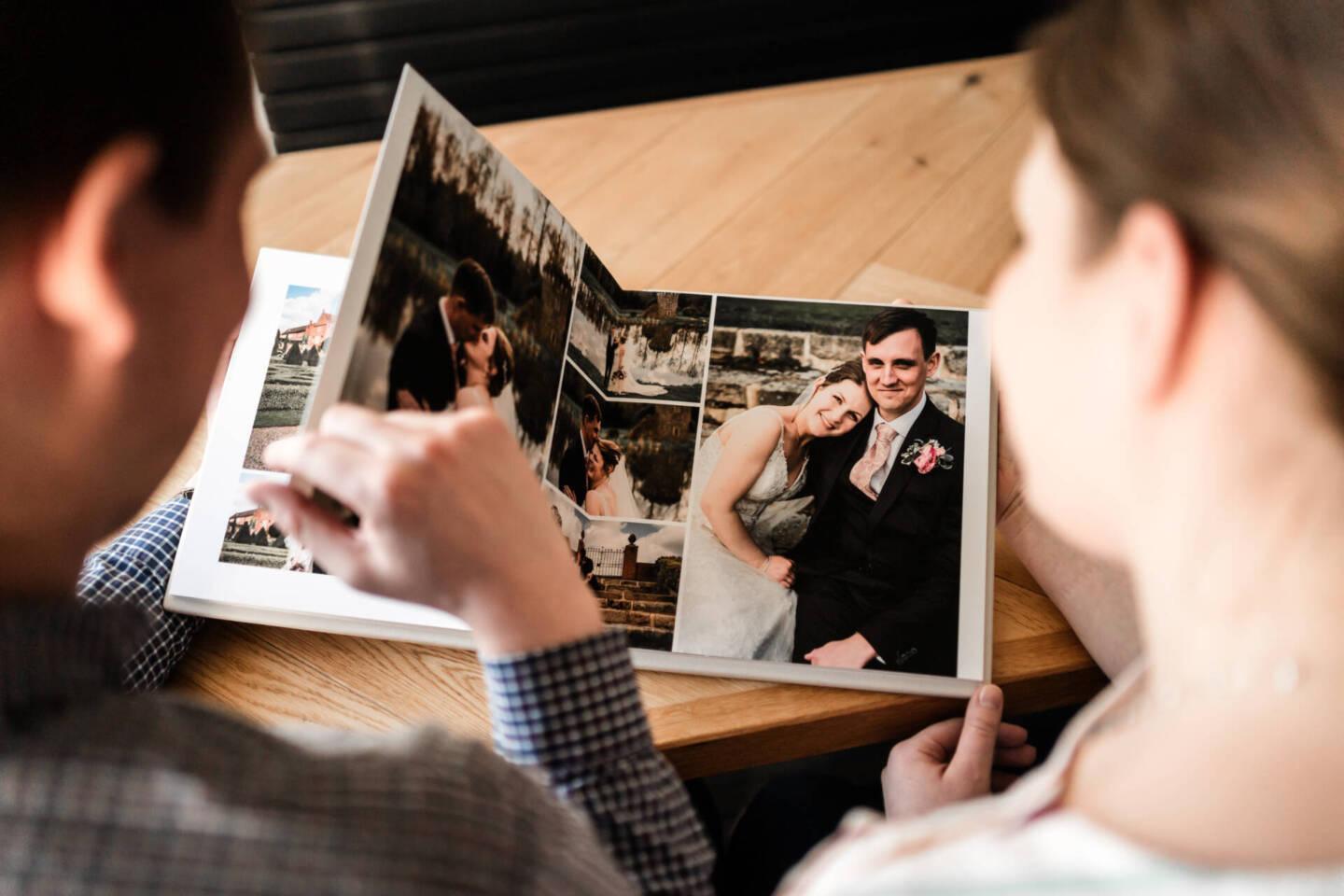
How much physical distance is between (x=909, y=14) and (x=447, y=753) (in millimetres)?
→ 1299

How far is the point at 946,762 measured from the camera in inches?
25.5

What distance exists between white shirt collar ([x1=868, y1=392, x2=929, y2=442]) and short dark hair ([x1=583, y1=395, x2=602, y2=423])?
0.19m

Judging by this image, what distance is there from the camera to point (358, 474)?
Result: 443 millimetres

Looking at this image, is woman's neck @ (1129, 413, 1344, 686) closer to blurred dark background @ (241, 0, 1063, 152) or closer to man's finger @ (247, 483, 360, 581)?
man's finger @ (247, 483, 360, 581)

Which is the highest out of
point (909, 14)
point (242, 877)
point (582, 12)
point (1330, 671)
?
point (909, 14)

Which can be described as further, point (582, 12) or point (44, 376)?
point (582, 12)

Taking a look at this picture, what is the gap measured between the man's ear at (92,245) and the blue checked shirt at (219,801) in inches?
4.5

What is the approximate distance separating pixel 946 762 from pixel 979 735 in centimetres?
4

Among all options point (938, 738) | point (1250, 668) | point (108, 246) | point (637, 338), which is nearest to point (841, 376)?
point (637, 338)

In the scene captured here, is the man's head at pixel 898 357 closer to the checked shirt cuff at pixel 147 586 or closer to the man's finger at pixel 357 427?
the man's finger at pixel 357 427

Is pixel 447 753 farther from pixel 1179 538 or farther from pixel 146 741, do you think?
pixel 1179 538

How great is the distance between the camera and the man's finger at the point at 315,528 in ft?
1.53

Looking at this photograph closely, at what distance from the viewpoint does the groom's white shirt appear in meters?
0.65

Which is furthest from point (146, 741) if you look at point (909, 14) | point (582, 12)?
point (909, 14)
